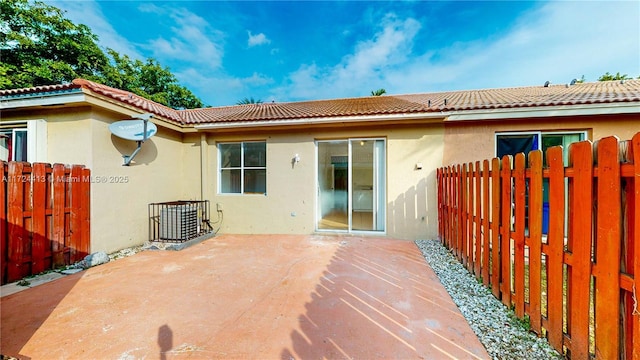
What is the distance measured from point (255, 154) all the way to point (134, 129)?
128 inches

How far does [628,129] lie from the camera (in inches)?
240

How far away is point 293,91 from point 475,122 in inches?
881

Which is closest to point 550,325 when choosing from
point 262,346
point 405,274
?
point 405,274

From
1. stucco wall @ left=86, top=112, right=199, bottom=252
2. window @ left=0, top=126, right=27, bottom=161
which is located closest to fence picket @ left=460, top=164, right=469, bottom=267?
stucco wall @ left=86, top=112, right=199, bottom=252

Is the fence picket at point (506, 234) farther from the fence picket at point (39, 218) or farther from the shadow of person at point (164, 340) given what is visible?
the fence picket at point (39, 218)

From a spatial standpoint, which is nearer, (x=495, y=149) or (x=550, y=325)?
(x=550, y=325)

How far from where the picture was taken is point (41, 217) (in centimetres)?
452

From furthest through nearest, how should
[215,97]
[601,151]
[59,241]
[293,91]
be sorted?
[215,97], [293,91], [59,241], [601,151]

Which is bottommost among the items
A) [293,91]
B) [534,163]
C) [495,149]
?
[534,163]

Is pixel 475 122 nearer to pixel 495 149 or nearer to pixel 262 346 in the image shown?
pixel 495 149

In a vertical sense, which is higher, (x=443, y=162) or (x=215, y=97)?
(x=215, y=97)

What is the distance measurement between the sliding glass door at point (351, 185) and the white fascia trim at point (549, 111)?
2422 mm

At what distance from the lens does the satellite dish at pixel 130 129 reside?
18.9ft

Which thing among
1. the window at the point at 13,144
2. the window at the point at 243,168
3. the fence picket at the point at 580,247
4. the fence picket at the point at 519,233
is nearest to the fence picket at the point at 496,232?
the fence picket at the point at 519,233
